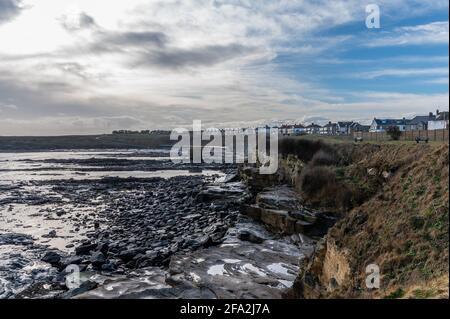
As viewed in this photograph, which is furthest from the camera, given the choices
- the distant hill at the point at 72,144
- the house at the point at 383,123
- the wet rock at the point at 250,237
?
the distant hill at the point at 72,144

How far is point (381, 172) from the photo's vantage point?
19.1 m

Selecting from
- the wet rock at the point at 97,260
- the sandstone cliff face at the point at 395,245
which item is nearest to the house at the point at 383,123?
the sandstone cliff face at the point at 395,245

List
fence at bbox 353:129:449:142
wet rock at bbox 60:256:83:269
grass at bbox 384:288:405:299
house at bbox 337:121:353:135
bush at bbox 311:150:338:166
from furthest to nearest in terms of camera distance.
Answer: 1. house at bbox 337:121:353:135
2. fence at bbox 353:129:449:142
3. bush at bbox 311:150:338:166
4. wet rock at bbox 60:256:83:269
5. grass at bbox 384:288:405:299

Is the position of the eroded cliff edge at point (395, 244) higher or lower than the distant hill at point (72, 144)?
lower

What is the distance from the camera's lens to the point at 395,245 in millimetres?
10539

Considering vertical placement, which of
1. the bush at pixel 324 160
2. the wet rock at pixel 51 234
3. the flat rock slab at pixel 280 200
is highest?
the bush at pixel 324 160

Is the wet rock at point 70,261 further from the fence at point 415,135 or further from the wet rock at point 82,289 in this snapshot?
the fence at point 415,135

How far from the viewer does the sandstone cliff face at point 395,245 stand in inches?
360

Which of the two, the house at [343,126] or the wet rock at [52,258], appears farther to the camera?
the house at [343,126]

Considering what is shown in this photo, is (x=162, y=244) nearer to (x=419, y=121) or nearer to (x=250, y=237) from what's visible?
(x=250, y=237)

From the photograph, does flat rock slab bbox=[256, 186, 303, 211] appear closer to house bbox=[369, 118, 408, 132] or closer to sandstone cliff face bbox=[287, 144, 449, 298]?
sandstone cliff face bbox=[287, 144, 449, 298]

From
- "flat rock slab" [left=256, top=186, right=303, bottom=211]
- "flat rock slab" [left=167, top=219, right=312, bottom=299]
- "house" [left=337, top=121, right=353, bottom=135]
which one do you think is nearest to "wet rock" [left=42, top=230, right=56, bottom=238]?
"flat rock slab" [left=167, top=219, right=312, bottom=299]

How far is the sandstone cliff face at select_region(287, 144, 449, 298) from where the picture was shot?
9141mm
